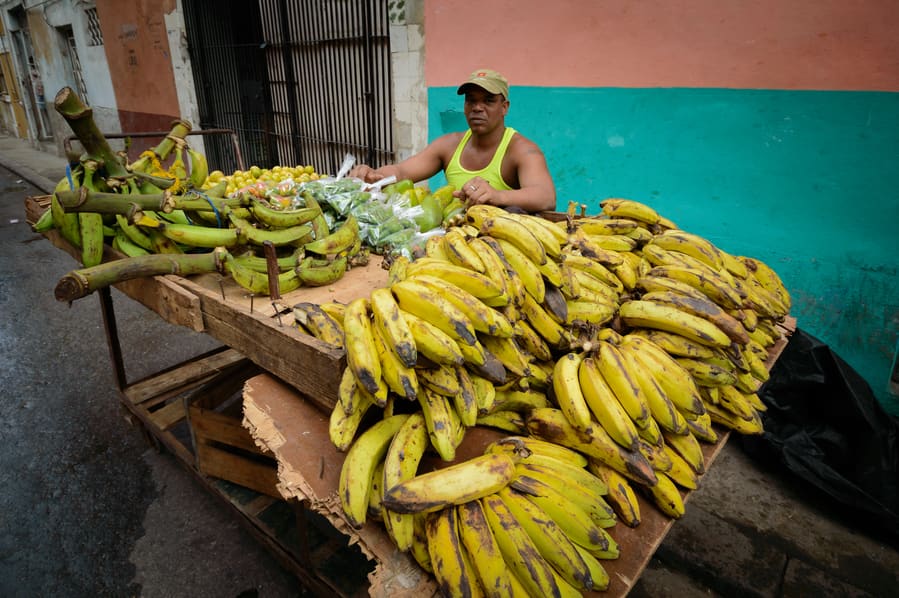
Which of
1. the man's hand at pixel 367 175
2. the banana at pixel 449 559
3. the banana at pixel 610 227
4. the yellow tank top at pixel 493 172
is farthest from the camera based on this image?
the yellow tank top at pixel 493 172

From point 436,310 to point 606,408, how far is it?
620mm

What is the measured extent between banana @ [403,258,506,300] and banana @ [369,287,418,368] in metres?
0.20

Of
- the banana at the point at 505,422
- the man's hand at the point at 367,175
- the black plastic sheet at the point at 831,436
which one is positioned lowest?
the black plastic sheet at the point at 831,436

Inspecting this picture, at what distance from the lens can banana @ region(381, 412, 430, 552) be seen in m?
1.13

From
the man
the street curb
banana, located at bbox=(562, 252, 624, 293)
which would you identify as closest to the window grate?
the street curb

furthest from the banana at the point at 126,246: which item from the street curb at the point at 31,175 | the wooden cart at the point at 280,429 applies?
the street curb at the point at 31,175

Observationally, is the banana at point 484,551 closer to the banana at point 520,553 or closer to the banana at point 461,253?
the banana at point 520,553

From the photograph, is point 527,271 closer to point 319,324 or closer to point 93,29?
point 319,324

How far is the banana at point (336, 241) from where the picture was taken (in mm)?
2139

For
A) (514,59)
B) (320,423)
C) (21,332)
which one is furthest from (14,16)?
(320,423)

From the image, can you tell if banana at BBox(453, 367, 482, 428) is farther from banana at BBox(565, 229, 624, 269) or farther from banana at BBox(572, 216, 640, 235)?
banana at BBox(572, 216, 640, 235)

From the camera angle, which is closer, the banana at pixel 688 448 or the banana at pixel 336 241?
the banana at pixel 688 448

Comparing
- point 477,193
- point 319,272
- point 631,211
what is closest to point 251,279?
point 319,272

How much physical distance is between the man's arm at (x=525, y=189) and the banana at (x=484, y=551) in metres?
1.79
